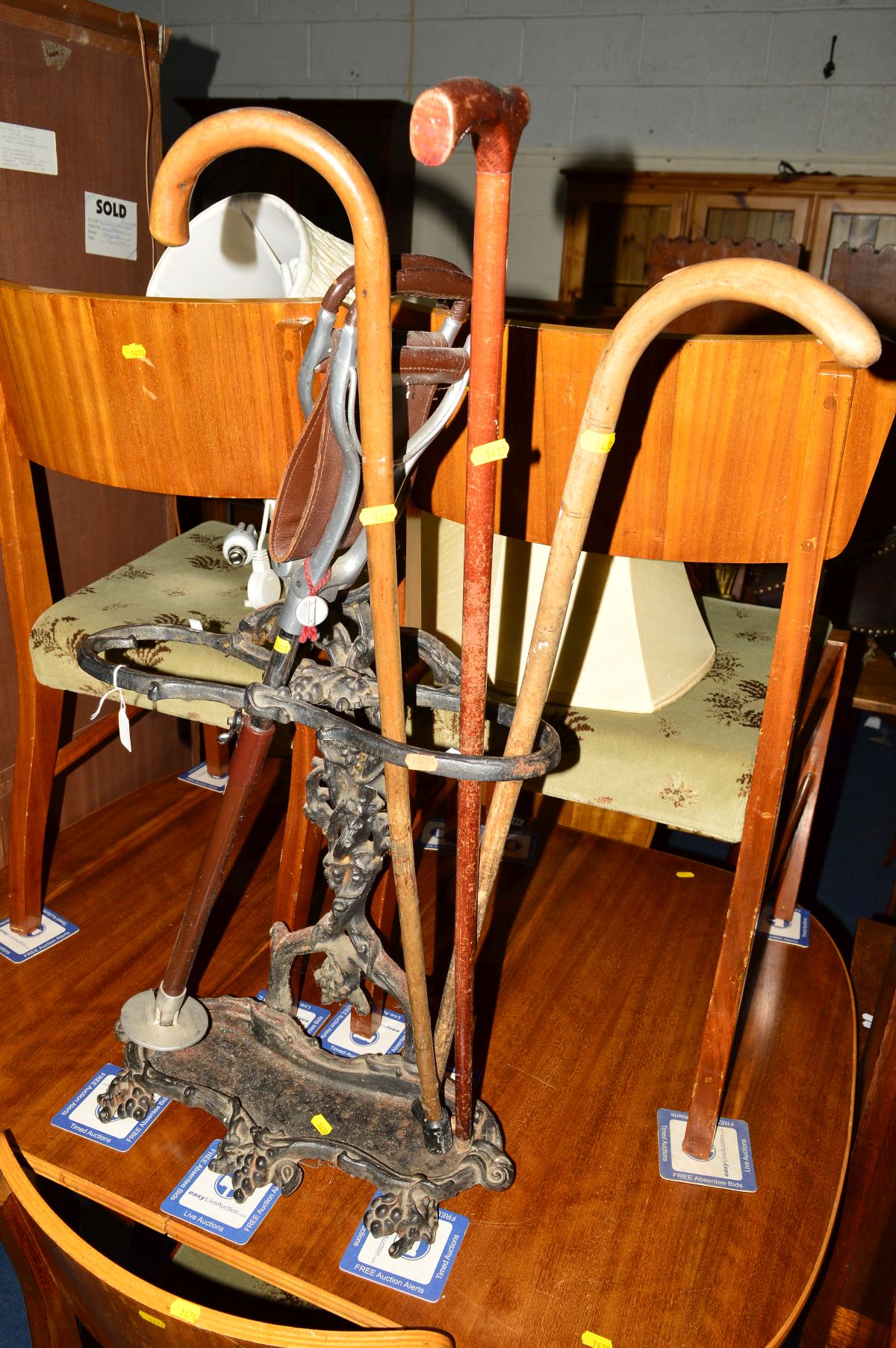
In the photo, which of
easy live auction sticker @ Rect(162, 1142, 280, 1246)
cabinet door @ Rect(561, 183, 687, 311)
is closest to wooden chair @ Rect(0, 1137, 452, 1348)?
easy live auction sticker @ Rect(162, 1142, 280, 1246)

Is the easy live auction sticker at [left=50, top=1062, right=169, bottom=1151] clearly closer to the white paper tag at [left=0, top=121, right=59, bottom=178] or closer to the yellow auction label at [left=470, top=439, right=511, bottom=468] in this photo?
the yellow auction label at [left=470, top=439, right=511, bottom=468]

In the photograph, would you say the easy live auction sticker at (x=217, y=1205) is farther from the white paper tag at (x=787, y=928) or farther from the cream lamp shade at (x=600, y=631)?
the white paper tag at (x=787, y=928)

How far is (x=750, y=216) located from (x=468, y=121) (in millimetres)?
3134

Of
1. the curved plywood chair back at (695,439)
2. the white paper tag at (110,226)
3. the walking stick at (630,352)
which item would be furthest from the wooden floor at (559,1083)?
the white paper tag at (110,226)

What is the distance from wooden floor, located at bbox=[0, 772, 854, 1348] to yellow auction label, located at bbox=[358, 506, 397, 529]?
26.3 inches

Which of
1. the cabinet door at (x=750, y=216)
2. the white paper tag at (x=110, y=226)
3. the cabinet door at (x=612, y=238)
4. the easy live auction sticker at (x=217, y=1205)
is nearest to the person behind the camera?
the easy live auction sticker at (x=217, y=1205)

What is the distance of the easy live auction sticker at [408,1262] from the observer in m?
0.86

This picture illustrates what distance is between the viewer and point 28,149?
1256 mm

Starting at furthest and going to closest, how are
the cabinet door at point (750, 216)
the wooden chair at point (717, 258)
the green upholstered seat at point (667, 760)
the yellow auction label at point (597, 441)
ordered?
the cabinet door at point (750, 216) → the wooden chair at point (717, 258) → the green upholstered seat at point (667, 760) → the yellow auction label at point (597, 441)

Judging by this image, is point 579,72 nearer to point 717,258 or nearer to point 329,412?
point 717,258

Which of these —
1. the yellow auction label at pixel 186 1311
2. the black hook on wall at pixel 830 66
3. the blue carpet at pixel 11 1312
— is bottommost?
the blue carpet at pixel 11 1312

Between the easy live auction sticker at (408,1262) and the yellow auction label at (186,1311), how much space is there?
358 millimetres

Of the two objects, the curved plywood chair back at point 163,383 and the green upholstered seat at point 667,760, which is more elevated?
the curved plywood chair back at point 163,383

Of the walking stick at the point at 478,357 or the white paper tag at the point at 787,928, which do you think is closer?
the walking stick at the point at 478,357
